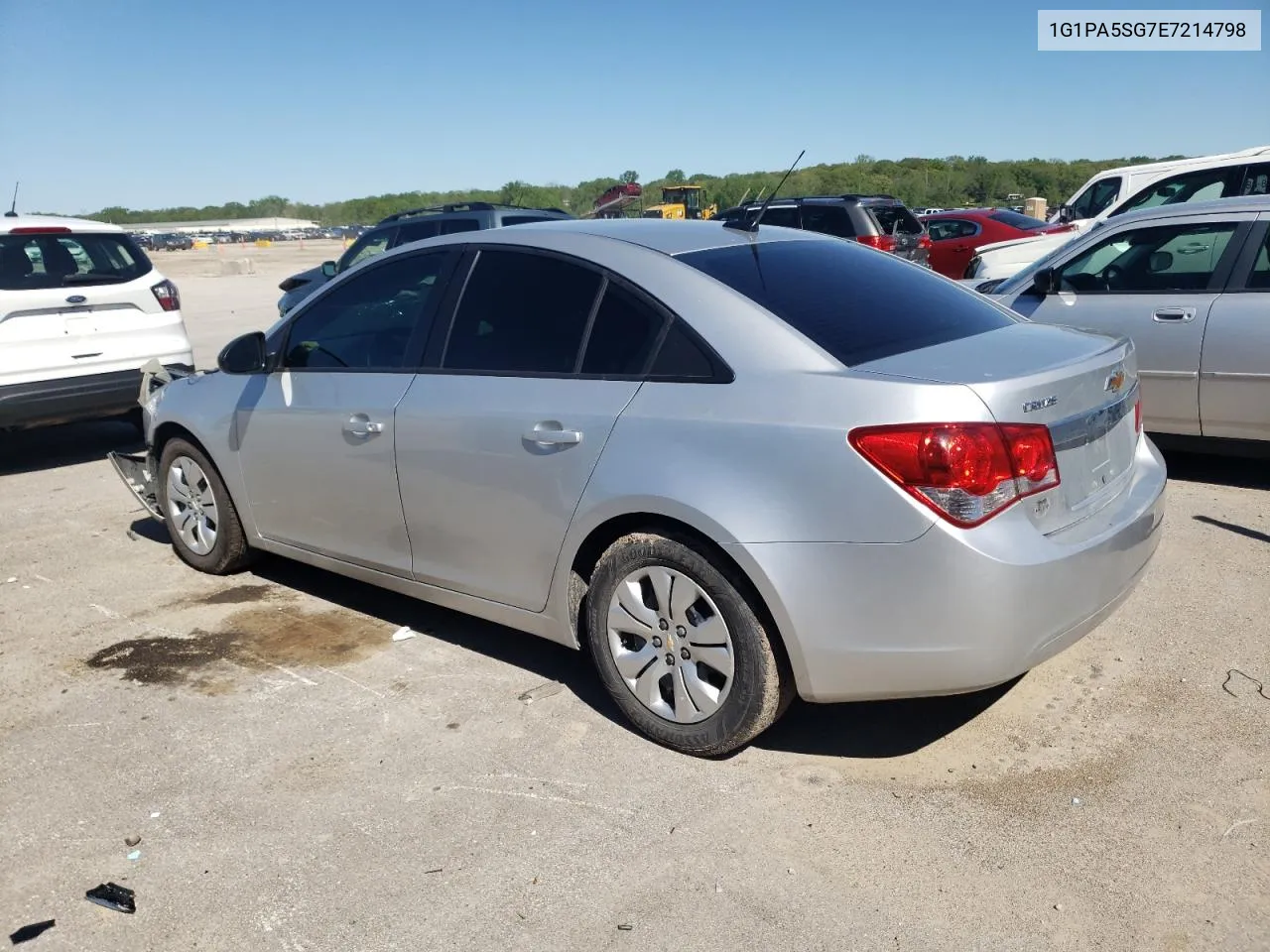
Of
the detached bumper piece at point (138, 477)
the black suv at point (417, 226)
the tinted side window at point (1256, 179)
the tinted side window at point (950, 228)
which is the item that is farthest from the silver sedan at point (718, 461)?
the tinted side window at point (950, 228)

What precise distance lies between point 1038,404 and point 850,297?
877 mm

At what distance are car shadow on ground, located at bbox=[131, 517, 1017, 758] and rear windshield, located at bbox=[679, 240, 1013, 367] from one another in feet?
4.24

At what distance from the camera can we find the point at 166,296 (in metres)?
8.27

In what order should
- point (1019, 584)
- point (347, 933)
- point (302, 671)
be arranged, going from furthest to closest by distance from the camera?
point (302, 671) → point (1019, 584) → point (347, 933)

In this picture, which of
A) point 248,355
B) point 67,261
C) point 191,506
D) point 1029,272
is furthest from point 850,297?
point 67,261

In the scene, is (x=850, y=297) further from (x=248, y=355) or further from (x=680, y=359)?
(x=248, y=355)

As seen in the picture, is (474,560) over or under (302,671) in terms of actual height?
over

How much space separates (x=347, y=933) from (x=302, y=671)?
173 centimetres

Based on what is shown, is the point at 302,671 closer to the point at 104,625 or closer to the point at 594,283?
the point at 104,625

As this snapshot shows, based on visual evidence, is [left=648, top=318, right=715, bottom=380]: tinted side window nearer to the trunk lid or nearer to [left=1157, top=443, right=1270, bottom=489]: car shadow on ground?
the trunk lid

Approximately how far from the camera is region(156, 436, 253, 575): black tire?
522cm

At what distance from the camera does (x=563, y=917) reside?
2791mm

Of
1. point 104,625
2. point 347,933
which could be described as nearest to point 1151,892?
point 347,933

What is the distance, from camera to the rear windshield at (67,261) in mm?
7436
